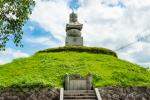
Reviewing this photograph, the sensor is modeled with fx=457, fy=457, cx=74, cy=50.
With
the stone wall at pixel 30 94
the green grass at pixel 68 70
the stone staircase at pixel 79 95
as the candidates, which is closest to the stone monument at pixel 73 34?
the green grass at pixel 68 70

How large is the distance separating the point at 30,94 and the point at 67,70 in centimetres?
681

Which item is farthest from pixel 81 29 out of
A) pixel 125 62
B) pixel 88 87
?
pixel 88 87

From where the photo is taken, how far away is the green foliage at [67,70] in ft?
116

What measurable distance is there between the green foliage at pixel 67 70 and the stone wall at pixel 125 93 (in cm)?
79

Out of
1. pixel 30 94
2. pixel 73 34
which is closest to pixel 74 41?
pixel 73 34

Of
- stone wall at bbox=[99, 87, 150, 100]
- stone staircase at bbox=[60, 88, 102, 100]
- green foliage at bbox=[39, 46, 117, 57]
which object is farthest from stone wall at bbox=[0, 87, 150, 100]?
green foliage at bbox=[39, 46, 117, 57]

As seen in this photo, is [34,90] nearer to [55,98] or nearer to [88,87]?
[55,98]

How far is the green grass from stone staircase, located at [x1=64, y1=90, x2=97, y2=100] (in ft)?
5.21

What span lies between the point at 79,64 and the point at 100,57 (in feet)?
15.8

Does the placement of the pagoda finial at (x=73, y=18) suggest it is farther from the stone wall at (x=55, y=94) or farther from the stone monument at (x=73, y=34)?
the stone wall at (x=55, y=94)

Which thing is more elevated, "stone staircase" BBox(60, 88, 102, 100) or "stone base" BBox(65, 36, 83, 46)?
"stone base" BBox(65, 36, 83, 46)

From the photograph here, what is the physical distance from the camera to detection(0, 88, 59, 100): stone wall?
3309cm

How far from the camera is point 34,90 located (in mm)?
33312

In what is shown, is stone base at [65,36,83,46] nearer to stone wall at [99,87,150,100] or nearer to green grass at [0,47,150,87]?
green grass at [0,47,150,87]
